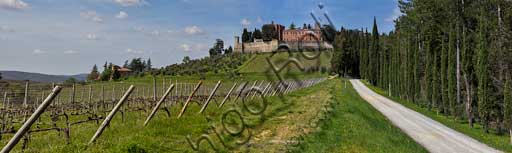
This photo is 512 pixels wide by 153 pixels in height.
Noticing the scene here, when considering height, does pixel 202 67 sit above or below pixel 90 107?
above

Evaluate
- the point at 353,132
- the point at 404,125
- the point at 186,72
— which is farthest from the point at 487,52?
the point at 186,72

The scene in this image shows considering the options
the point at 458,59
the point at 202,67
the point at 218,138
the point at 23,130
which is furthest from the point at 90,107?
the point at 202,67

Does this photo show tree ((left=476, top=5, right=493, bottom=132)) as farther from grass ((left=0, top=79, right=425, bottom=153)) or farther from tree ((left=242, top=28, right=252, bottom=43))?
tree ((left=242, top=28, right=252, bottom=43))

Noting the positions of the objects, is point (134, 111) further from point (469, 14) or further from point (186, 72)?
point (186, 72)

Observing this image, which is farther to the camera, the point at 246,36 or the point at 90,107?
the point at 246,36

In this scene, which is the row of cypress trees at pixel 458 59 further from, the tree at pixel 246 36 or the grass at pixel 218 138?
the tree at pixel 246 36

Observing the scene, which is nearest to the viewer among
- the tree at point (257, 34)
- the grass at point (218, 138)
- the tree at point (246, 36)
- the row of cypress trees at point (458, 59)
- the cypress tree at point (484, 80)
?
the grass at point (218, 138)

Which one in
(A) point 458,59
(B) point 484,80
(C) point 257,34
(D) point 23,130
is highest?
(C) point 257,34

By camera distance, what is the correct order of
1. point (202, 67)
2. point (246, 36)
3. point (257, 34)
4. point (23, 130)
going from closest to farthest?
point (23, 130) < point (202, 67) < point (257, 34) < point (246, 36)

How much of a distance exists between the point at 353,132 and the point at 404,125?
38.5 ft

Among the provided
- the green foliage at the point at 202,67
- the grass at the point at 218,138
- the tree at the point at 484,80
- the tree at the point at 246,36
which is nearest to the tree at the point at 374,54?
the green foliage at the point at 202,67

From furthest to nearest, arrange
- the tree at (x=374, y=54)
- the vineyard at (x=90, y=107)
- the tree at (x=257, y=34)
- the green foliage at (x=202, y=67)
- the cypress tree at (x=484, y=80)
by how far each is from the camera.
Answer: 1. the tree at (x=257, y=34)
2. the green foliage at (x=202, y=67)
3. the tree at (x=374, y=54)
4. the cypress tree at (x=484, y=80)
5. the vineyard at (x=90, y=107)

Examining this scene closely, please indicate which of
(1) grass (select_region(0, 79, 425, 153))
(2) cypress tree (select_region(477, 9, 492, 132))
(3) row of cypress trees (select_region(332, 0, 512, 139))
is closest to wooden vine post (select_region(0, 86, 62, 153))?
(1) grass (select_region(0, 79, 425, 153))

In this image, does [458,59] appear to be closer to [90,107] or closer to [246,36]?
[90,107]
